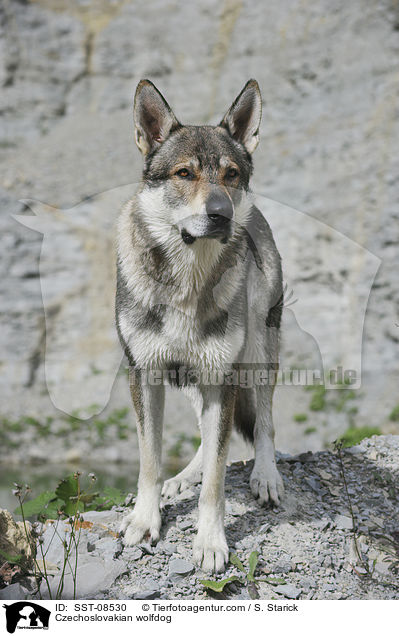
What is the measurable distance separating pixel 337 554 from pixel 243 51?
11863 mm

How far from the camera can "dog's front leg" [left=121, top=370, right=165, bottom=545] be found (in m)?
3.26

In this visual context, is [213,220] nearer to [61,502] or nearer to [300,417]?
[61,502]

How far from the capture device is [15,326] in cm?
1186

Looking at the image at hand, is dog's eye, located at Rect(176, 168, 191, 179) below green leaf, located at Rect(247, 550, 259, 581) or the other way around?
the other way around

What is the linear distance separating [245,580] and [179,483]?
1.06 m

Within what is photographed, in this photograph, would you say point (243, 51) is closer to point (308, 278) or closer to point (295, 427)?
point (308, 278)

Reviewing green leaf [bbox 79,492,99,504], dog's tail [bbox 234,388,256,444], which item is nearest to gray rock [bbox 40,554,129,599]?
green leaf [bbox 79,492,99,504]

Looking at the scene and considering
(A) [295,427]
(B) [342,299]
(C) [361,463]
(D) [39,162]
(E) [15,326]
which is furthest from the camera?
(D) [39,162]

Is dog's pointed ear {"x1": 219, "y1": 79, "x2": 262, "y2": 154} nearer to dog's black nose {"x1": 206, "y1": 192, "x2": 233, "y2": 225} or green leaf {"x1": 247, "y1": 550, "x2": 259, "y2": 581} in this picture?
dog's black nose {"x1": 206, "y1": 192, "x2": 233, "y2": 225}

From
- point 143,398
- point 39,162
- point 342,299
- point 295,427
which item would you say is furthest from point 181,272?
point 39,162

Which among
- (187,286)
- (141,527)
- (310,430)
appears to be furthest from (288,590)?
(310,430)

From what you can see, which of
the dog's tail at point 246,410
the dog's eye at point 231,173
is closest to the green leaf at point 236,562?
the dog's tail at point 246,410

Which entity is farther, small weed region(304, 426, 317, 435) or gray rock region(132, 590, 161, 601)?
small weed region(304, 426, 317, 435)
